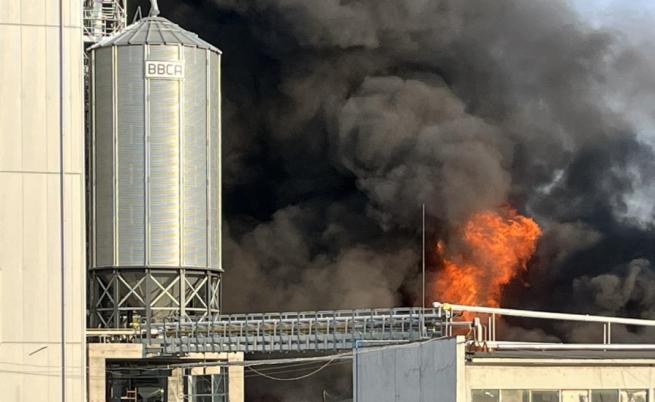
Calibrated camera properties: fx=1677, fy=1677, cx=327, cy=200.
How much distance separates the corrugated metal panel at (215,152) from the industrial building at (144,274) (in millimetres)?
140

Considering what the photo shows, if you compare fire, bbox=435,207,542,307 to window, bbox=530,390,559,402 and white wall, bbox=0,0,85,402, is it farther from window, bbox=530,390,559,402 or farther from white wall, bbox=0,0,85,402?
white wall, bbox=0,0,85,402

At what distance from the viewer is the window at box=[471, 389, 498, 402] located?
44812 millimetres

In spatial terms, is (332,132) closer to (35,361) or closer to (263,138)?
(263,138)

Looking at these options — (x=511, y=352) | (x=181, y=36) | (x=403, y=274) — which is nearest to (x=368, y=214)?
(x=403, y=274)

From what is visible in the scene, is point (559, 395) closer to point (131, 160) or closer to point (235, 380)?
point (235, 380)

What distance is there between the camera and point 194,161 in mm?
87562

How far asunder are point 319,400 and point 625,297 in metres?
19.2

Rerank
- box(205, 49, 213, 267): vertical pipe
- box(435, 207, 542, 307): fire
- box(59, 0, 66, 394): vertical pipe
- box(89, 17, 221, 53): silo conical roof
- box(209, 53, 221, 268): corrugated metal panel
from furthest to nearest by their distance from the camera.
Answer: box(435, 207, 542, 307): fire → box(209, 53, 221, 268): corrugated metal panel → box(205, 49, 213, 267): vertical pipe → box(89, 17, 221, 53): silo conical roof → box(59, 0, 66, 394): vertical pipe

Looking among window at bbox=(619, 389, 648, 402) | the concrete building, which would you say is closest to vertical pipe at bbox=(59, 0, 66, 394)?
the concrete building

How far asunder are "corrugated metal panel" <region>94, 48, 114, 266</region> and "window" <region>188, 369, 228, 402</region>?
765 cm

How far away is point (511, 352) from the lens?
1811 inches

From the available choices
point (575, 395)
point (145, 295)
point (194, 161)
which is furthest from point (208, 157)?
point (575, 395)

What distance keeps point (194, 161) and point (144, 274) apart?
21.7ft

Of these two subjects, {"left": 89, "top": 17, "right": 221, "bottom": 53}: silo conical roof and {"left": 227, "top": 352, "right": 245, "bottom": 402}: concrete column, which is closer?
{"left": 227, "top": 352, "right": 245, "bottom": 402}: concrete column
